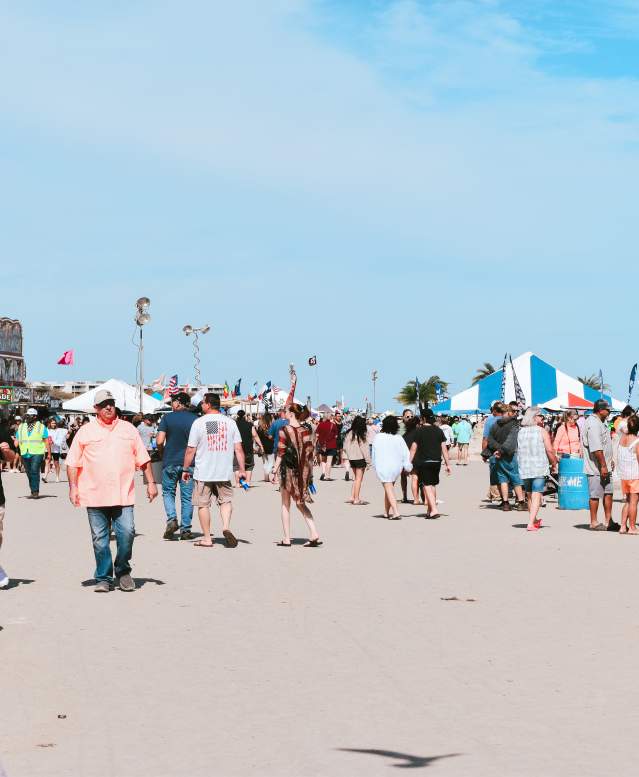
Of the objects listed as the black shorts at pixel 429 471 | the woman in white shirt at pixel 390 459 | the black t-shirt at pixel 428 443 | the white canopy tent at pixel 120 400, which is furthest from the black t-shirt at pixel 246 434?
the white canopy tent at pixel 120 400

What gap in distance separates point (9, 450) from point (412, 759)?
6.94m

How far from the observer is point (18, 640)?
8203 mm

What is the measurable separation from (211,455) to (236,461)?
11.3 ft

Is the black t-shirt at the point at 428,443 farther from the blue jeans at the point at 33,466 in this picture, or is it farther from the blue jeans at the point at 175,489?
the blue jeans at the point at 33,466

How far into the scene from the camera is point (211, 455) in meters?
14.4

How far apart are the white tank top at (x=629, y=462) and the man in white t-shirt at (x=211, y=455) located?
5074mm

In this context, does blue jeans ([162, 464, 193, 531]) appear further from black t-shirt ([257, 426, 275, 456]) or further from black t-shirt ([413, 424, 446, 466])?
black t-shirt ([257, 426, 275, 456])

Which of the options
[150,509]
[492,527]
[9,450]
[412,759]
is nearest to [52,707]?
[412,759]

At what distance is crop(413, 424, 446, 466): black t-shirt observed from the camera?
61.5 feet

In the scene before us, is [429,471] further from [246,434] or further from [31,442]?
[31,442]

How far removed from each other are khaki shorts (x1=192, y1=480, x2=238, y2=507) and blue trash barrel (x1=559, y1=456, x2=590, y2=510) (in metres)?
7.91

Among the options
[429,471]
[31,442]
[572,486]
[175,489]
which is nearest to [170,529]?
[175,489]

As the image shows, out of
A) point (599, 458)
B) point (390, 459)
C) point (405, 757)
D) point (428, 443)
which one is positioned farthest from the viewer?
point (428, 443)

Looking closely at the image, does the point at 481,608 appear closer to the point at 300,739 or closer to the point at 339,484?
the point at 300,739
